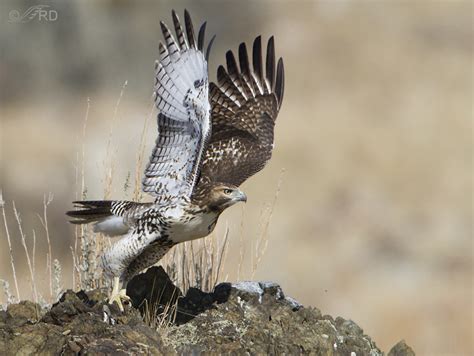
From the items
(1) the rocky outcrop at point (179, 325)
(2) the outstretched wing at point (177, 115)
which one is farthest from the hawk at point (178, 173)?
(1) the rocky outcrop at point (179, 325)

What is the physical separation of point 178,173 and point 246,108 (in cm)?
108

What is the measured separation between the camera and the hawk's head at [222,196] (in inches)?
243

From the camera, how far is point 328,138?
18.4 m

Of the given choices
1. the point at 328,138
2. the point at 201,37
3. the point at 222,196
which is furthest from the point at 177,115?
the point at 328,138

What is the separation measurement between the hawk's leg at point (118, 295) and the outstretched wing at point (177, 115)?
1.84 ft

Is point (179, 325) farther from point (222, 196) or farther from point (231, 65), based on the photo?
point (231, 65)

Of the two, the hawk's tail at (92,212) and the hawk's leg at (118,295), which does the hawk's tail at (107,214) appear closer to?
the hawk's tail at (92,212)

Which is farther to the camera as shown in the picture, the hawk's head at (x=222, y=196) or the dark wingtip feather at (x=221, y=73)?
the dark wingtip feather at (x=221, y=73)

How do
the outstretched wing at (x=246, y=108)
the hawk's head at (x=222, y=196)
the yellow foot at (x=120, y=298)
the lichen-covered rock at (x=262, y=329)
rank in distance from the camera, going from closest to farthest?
the lichen-covered rock at (x=262, y=329) → the yellow foot at (x=120, y=298) → the hawk's head at (x=222, y=196) → the outstretched wing at (x=246, y=108)

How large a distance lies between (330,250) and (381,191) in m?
1.30

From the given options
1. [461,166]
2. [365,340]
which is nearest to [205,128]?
[365,340]

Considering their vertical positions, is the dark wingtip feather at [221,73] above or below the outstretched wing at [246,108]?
above

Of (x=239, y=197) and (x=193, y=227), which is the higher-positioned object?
(x=239, y=197)

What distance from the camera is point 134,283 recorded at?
643 centimetres
